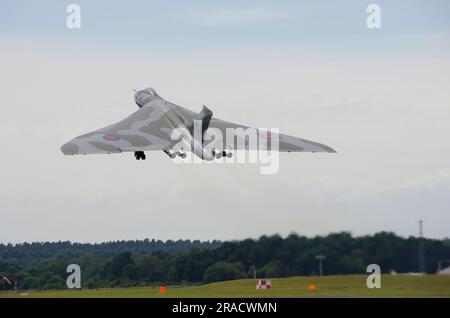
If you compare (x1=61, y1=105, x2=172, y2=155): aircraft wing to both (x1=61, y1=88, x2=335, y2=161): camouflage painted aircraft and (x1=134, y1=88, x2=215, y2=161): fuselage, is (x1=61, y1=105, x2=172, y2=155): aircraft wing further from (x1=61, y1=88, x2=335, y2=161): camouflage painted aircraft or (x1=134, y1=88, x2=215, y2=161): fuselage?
(x1=134, y1=88, x2=215, y2=161): fuselage

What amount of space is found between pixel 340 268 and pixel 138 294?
46.1ft

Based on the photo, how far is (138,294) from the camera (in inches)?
3130

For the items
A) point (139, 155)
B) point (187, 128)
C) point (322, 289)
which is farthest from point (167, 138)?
point (322, 289)

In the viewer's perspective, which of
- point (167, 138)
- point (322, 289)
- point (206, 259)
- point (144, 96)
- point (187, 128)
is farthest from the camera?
point (144, 96)

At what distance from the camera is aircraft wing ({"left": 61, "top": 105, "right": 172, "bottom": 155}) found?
91613mm

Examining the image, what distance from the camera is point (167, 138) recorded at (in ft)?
309

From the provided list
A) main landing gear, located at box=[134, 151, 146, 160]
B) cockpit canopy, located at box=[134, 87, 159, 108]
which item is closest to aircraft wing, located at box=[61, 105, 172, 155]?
main landing gear, located at box=[134, 151, 146, 160]

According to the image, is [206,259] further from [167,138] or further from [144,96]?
[144,96]

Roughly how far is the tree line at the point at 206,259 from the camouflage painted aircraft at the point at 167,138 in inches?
301

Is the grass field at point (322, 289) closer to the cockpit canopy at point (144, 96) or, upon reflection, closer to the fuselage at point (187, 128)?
A: the fuselage at point (187, 128)

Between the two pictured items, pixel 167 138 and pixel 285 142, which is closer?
pixel 167 138

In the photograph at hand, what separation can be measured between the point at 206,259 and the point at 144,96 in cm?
2605
